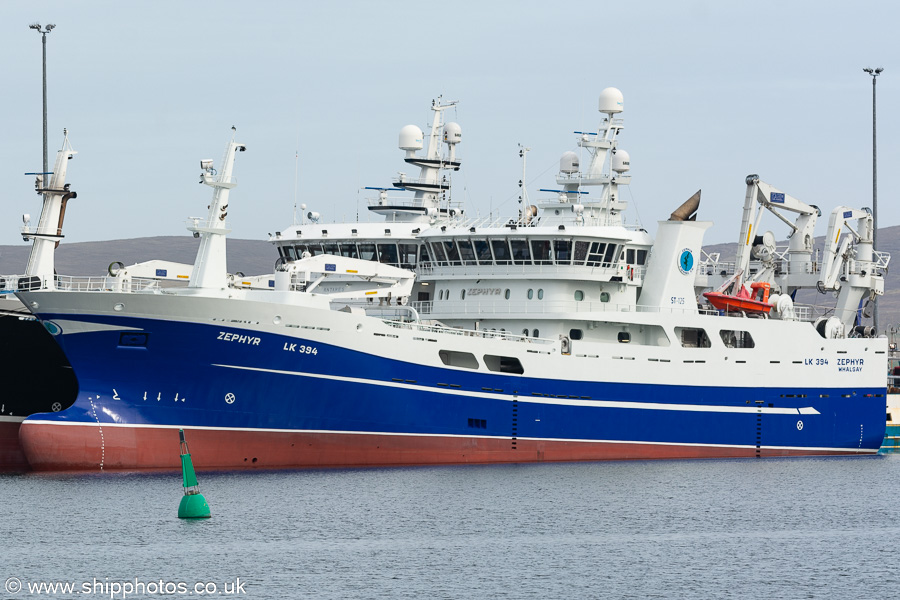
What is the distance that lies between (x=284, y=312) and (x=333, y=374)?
2.26 m

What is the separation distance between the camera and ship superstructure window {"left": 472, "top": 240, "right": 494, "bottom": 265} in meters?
43.8

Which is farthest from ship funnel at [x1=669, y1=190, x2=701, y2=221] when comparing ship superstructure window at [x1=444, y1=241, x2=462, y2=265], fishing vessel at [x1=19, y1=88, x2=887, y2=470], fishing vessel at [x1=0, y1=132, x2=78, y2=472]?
fishing vessel at [x1=0, y1=132, x2=78, y2=472]

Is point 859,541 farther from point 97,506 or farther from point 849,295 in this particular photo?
point 849,295

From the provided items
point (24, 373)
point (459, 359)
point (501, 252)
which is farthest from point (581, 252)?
point (24, 373)

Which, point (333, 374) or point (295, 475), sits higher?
point (333, 374)

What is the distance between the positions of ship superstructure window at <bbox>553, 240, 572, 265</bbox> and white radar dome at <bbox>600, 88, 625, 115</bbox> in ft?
25.3

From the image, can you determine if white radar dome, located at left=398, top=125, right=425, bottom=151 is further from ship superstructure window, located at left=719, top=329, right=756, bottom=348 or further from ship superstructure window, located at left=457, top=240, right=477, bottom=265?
ship superstructure window, located at left=719, top=329, right=756, bottom=348

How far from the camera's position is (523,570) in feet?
87.1

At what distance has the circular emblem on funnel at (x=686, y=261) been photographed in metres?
45.0

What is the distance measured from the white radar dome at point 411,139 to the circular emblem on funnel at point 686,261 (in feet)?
39.8

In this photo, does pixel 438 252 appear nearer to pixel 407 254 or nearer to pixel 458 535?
pixel 407 254

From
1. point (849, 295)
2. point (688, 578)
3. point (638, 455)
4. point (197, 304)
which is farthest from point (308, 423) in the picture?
point (849, 295)

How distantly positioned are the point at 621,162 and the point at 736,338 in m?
8.80

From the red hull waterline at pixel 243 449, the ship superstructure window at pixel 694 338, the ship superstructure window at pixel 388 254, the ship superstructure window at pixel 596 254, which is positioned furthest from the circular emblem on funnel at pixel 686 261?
the ship superstructure window at pixel 388 254
